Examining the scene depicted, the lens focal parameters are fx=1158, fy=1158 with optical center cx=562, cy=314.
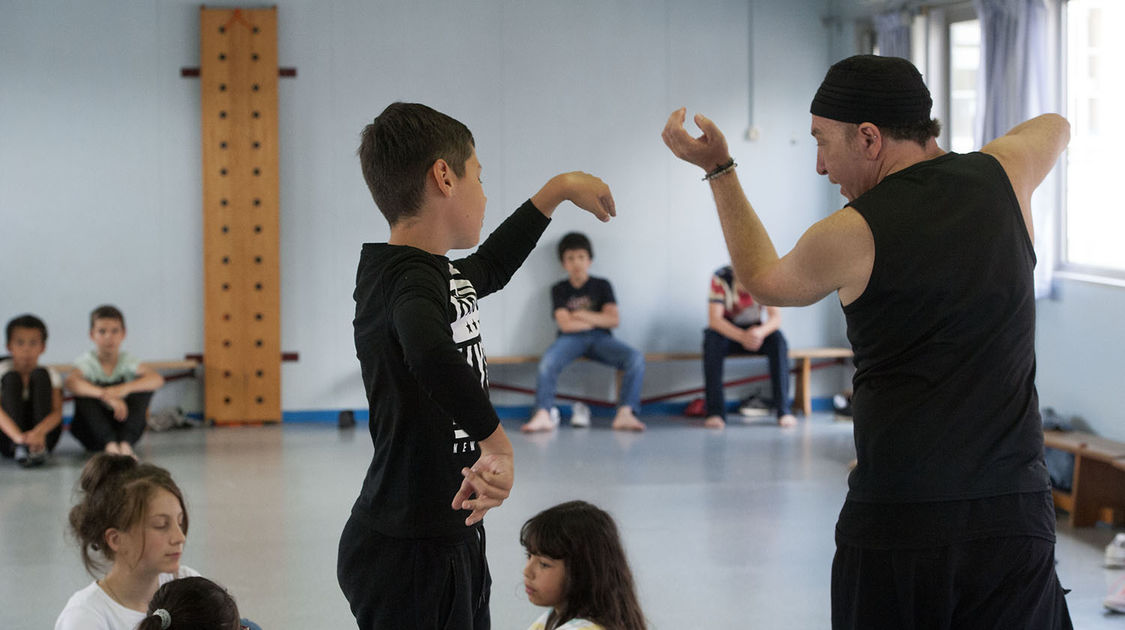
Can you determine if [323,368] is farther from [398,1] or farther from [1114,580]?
[1114,580]

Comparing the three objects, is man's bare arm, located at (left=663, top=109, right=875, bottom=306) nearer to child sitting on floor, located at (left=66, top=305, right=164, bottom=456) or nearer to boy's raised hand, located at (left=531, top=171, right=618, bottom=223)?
boy's raised hand, located at (left=531, top=171, right=618, bottom=223)

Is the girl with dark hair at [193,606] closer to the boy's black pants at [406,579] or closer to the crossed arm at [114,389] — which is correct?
the boy's black pants at [406,579]

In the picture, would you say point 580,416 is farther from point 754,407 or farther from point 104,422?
point 104,422

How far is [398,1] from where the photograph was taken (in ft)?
23.6

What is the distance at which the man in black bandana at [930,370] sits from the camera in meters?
1.68

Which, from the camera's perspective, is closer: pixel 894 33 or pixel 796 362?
pixel 894 33

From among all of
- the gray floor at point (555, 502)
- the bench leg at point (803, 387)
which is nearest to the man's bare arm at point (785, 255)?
the gray floor at point (555, 502)

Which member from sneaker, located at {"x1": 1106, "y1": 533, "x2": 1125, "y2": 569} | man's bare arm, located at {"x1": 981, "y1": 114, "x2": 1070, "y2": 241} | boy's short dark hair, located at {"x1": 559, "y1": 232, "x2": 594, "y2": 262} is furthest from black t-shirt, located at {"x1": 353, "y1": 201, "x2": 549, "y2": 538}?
boy's short dark hair, located at {"x1": 559, "y1": 232, "x2": 594, "y2": 262}

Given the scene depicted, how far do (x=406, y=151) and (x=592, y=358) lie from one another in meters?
5.48

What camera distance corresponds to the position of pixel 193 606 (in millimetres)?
1996

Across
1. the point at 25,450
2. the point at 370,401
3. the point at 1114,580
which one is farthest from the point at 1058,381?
the point at 25,450

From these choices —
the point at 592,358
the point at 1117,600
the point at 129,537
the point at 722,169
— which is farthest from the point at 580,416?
the point at 722,169

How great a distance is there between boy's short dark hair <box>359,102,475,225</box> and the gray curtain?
5.47m

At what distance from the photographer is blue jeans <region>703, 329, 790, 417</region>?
7094 mm
